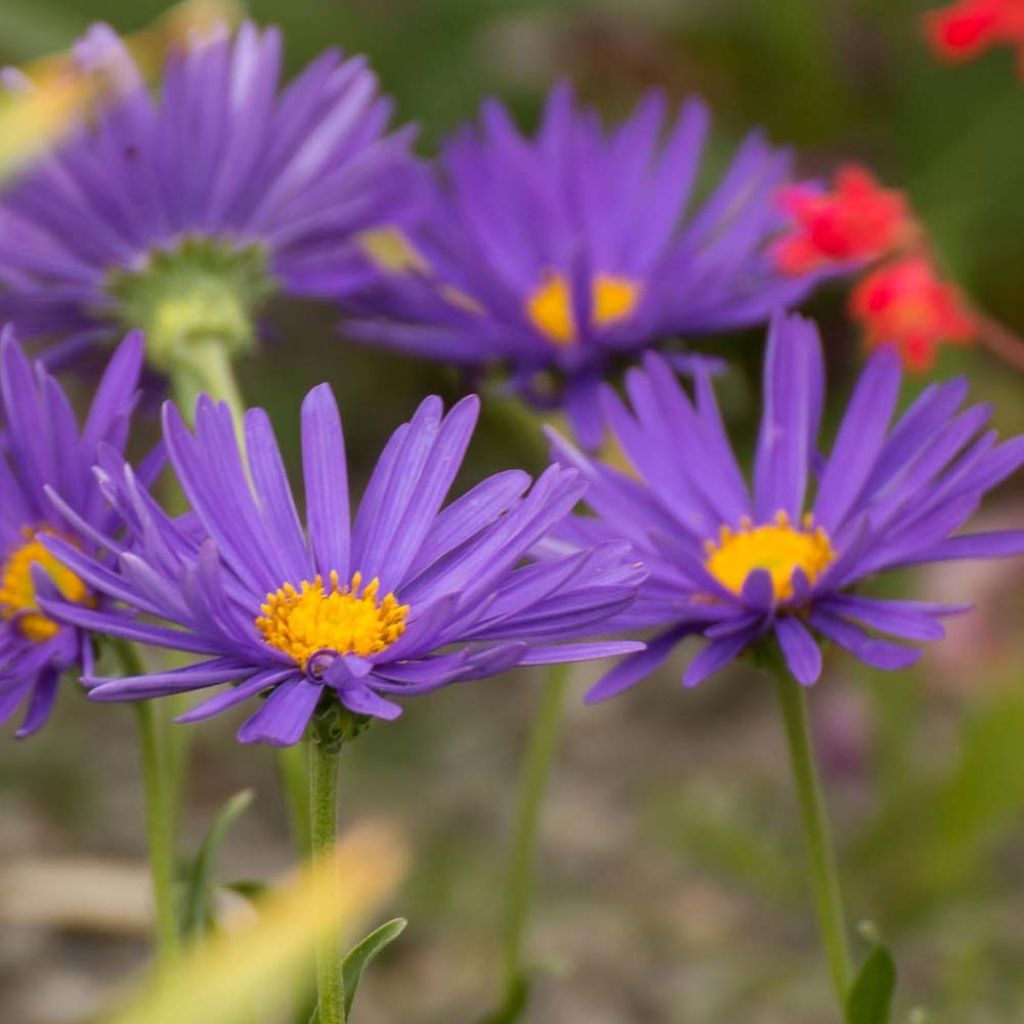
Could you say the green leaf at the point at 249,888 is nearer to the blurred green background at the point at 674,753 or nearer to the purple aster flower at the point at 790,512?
→ the purple aster flower at the point at 790,512

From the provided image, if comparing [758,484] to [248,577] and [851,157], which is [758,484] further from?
[851,157]

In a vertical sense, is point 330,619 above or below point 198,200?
below

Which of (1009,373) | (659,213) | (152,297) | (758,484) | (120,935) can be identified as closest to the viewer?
(758,484)

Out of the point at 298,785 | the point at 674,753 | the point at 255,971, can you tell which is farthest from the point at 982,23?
the point at 674,753

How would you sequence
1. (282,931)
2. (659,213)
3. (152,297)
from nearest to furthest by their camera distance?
(282,931) → (152,297) → (659,213)

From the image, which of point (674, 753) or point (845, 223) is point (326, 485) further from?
point (674, 753)

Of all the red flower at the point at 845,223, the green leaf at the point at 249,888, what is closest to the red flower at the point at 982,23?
the red flower at the point at 845,223

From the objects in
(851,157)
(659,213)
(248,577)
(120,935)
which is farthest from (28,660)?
(851,157)
